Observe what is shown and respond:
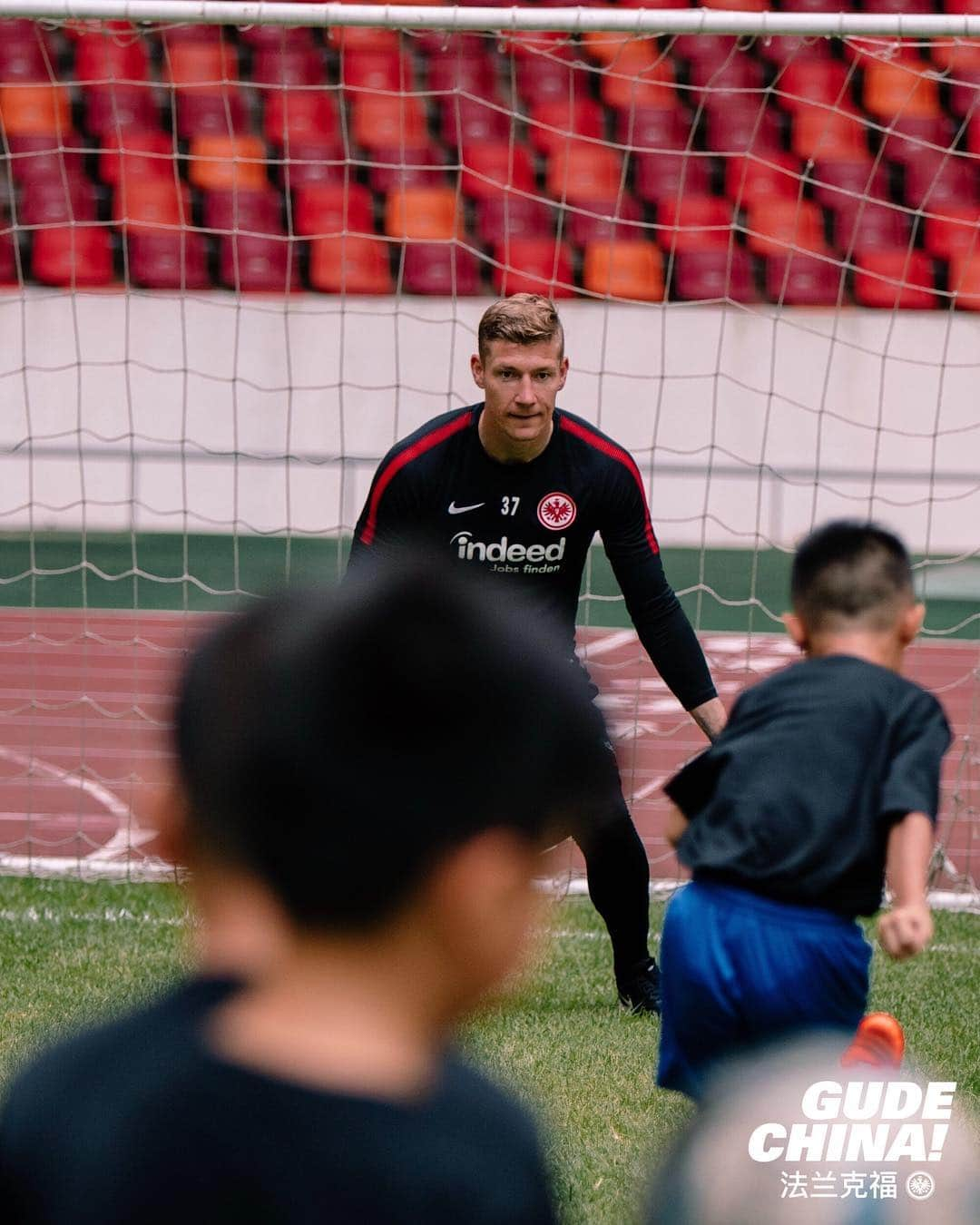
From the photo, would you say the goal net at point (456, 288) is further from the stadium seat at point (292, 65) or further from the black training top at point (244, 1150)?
the black training top at point (244, 1150)

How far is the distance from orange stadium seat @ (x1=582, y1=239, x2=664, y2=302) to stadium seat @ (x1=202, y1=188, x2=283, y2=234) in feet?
8.57

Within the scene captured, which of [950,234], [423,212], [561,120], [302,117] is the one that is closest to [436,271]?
[423,212]

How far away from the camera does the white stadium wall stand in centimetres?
1288

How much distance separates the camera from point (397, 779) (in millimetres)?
974

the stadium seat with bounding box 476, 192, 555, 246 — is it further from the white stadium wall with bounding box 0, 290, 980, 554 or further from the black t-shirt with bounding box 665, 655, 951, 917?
the black t-shirt with bounding box 665, 655, 951, 917

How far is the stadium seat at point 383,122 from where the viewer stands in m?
14.4

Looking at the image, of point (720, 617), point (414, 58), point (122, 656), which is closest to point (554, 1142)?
point (122, 656)

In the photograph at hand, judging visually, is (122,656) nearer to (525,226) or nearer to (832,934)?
(525,226)

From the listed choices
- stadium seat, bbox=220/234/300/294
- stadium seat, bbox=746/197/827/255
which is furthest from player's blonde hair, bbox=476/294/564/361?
stadium seat, bbox=746/197/827/255

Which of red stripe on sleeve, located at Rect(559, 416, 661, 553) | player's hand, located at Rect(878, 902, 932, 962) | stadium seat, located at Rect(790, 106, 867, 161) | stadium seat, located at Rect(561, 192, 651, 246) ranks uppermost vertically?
stadium seat, located at Rect(790, 106, 867, 161)

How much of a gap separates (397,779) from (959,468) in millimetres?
13270

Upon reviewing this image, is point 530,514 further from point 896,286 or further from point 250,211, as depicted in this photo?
point 896,286

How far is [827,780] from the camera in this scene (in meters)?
2.77

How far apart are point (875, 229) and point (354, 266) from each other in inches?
175
